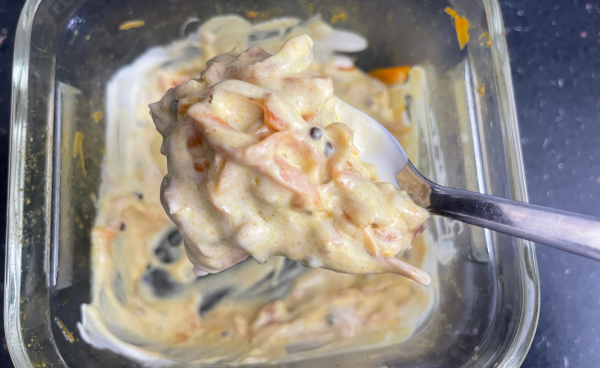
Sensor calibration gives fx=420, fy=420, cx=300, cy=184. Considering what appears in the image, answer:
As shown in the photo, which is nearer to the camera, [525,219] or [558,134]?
[525,219]

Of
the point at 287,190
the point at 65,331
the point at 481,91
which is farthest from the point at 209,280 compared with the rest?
the point at 481,91

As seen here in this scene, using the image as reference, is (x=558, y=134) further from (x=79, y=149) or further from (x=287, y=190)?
(x=79, y=149)

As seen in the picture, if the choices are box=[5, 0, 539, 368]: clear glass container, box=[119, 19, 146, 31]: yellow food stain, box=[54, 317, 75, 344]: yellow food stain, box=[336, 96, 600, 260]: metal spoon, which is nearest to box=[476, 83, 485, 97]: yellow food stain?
box=[5, 0, 539, 368]: clear glass container

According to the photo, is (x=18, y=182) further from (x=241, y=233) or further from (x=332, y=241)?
(x=332, y=241)

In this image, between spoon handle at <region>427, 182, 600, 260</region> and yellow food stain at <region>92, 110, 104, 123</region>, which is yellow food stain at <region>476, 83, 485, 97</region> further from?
yellow food stain at <region>92, 110, 104, 123</region>

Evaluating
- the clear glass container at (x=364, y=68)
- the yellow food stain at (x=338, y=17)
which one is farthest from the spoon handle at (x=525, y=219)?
the yellow food stain at (x=338, y=17)

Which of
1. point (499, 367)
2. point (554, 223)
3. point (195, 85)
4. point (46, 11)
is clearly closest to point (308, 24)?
point (195, 85)
